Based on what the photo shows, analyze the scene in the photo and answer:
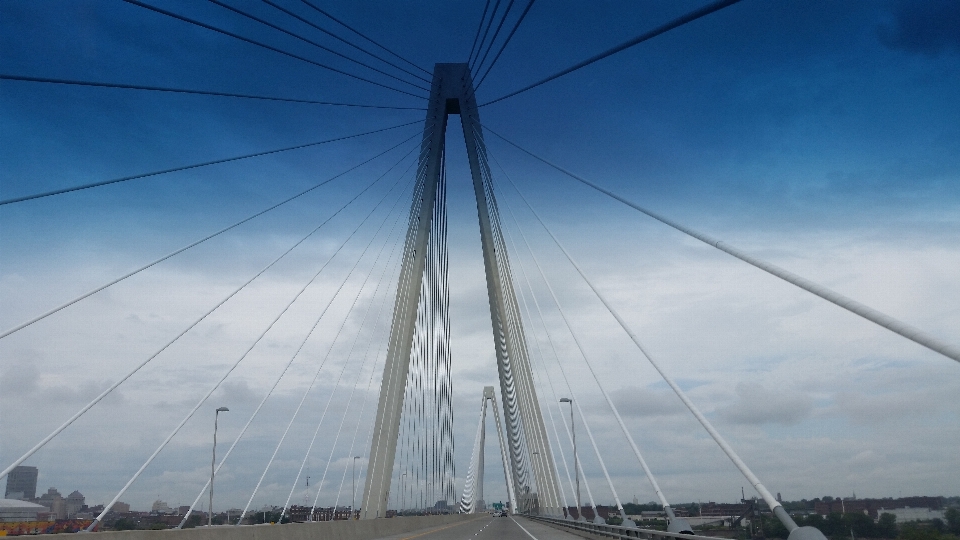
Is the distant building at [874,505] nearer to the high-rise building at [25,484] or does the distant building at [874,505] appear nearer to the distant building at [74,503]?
the high-rise building at [25,484]

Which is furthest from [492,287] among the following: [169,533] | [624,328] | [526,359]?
[169,533]

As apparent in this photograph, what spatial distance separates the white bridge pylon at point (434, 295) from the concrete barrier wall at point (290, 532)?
171 cm

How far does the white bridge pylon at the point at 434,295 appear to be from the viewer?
28734 mm

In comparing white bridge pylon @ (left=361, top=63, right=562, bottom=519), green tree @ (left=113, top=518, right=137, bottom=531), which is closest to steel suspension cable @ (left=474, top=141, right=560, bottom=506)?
white bridge pylon @ (left=361, top=63, right=562, bottom=519)

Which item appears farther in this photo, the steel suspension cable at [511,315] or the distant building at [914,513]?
the steel suspension cable at [511,315]

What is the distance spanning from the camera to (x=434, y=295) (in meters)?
37.3

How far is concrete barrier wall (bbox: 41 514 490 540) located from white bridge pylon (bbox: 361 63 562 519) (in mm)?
1713

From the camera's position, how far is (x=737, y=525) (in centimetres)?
1267

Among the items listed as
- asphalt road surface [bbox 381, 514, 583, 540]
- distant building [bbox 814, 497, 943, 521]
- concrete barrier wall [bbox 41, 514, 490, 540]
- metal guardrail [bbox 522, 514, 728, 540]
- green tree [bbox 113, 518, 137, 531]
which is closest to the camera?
distant building [bbox 814, 497, 943, 521]

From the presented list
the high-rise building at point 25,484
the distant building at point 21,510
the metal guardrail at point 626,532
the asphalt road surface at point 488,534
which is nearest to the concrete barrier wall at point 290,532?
the asphalt road surface at point 488,534

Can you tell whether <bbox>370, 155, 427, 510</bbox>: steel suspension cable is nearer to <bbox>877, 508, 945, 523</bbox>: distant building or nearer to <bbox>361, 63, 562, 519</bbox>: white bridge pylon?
<bbox>361, 63, 562, 519</bbox>: white bridge pylon

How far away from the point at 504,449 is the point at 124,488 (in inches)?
3358

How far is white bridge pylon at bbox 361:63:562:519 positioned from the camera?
2873cm

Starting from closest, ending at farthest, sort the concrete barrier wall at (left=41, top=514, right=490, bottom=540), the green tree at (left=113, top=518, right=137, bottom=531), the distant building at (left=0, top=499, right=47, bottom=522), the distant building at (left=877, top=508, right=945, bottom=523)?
1. the distant building at (left=877, top=508, right=945, bottom=523)
2. the concrete barrier wall at (left=41, top=514, right=490, bottom=540)
3. the distant building at (left=0, top=499, right=47, bottom=522)
4. the green tree at (left=113, top=518, right=137, bottom=531)
